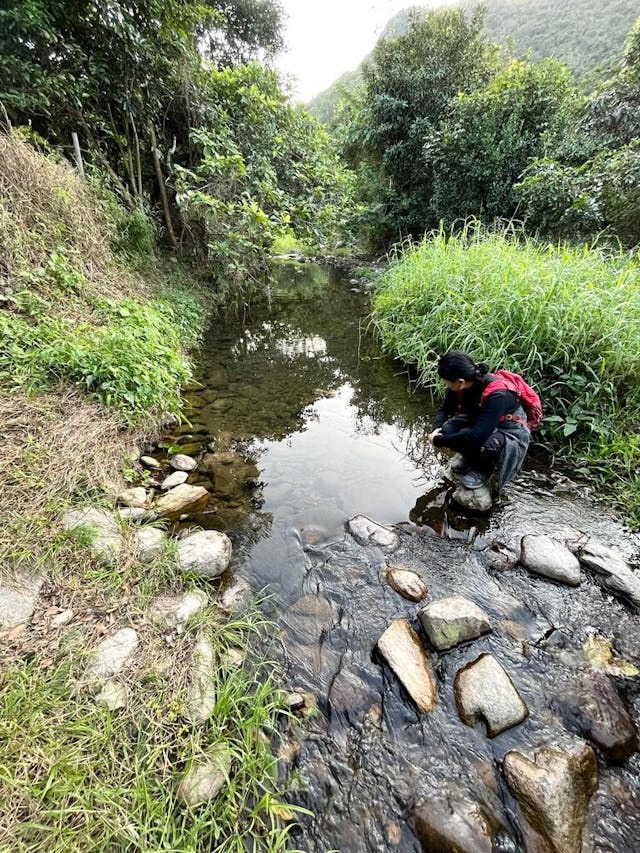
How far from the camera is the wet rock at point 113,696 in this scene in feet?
5.44

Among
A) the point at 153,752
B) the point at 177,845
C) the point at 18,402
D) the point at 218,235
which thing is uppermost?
the point at 218,235

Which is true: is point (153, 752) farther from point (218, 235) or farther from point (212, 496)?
point (218, 235)

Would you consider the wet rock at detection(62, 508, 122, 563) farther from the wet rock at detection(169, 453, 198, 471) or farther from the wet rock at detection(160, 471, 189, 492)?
the wet rock at detection(169, 453, 198, 471)

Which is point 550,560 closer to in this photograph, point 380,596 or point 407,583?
point 407,583

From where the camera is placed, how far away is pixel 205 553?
2500mm

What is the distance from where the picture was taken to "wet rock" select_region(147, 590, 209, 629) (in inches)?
82.0

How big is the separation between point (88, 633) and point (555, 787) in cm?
228

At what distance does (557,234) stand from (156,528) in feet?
30.1

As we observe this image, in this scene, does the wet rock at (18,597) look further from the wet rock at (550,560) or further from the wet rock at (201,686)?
the wet rock at (550,560)

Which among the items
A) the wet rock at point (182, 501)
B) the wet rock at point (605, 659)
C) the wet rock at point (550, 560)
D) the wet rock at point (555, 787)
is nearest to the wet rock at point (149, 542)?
the wet rock at point (182, 501)

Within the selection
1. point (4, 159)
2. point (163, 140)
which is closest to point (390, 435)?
point (4, 159)

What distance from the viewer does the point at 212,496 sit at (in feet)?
10.6

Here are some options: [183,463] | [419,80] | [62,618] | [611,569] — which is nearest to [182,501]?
[183,463]

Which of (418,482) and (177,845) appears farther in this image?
(418,482)
